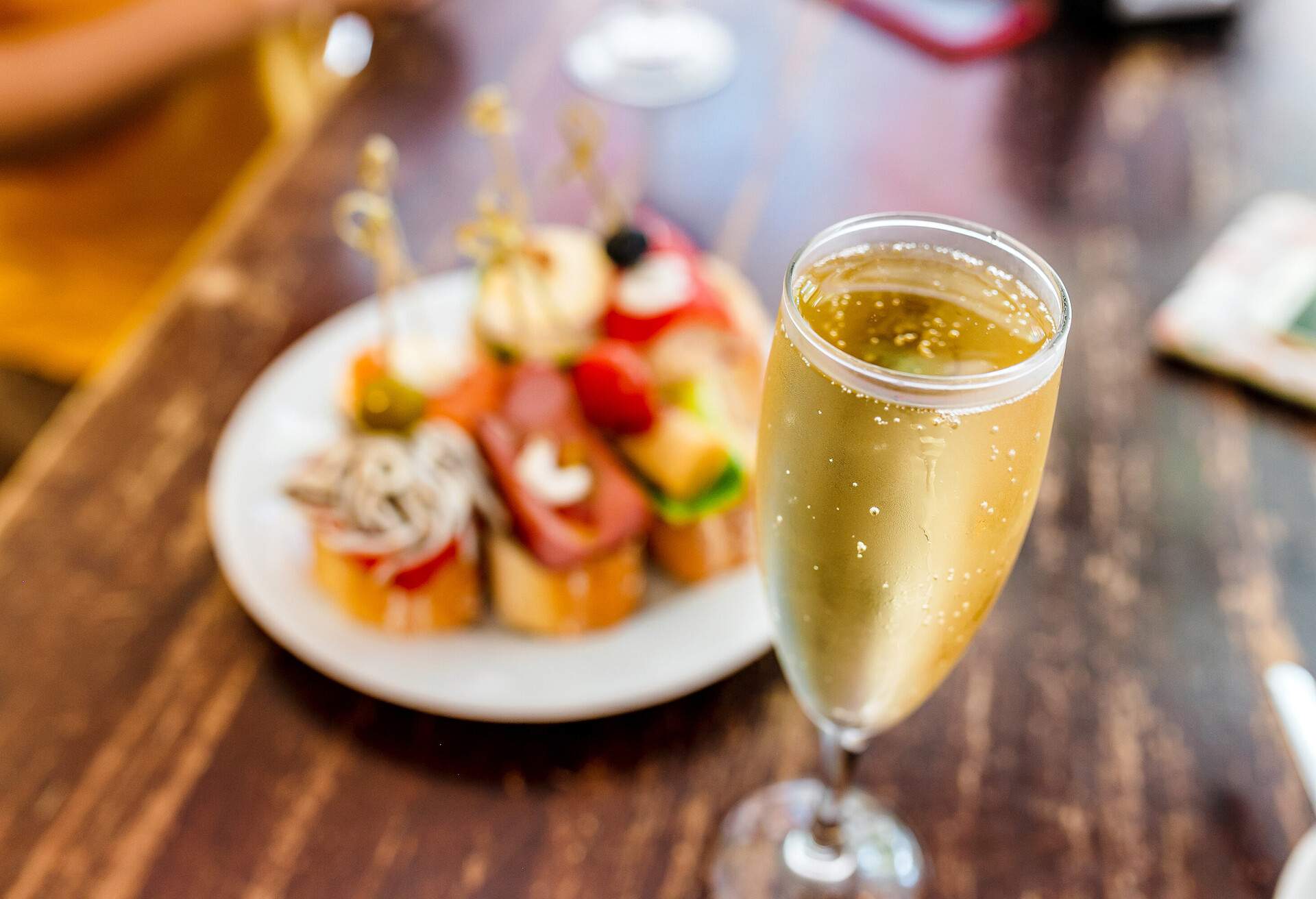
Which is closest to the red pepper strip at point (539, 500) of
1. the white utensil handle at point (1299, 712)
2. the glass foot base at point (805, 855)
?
the glass foot base at point (805, 855)

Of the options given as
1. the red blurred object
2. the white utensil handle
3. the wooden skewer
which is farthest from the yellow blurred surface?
the white utensil handle

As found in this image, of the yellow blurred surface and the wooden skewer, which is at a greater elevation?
the wooden skewer

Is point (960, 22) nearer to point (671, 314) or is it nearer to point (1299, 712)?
point (671, 314)

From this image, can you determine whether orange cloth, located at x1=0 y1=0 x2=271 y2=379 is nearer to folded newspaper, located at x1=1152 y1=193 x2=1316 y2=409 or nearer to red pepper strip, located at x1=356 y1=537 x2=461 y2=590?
red pepper strip, located at x1=356 y1=537 x2=461 y2=590

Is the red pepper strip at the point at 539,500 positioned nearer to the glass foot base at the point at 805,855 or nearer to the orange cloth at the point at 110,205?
the glass foot base at the point at 805,855

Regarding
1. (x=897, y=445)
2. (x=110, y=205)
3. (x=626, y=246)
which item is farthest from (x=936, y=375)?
(x=110, y=205)

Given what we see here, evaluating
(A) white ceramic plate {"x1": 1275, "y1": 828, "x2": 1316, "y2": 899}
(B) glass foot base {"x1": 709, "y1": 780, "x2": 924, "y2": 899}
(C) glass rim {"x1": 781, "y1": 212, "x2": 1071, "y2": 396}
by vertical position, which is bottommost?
(B) glass foot base {"x1": 709, "y1": 780, "x2": 924, "y2": 899}
